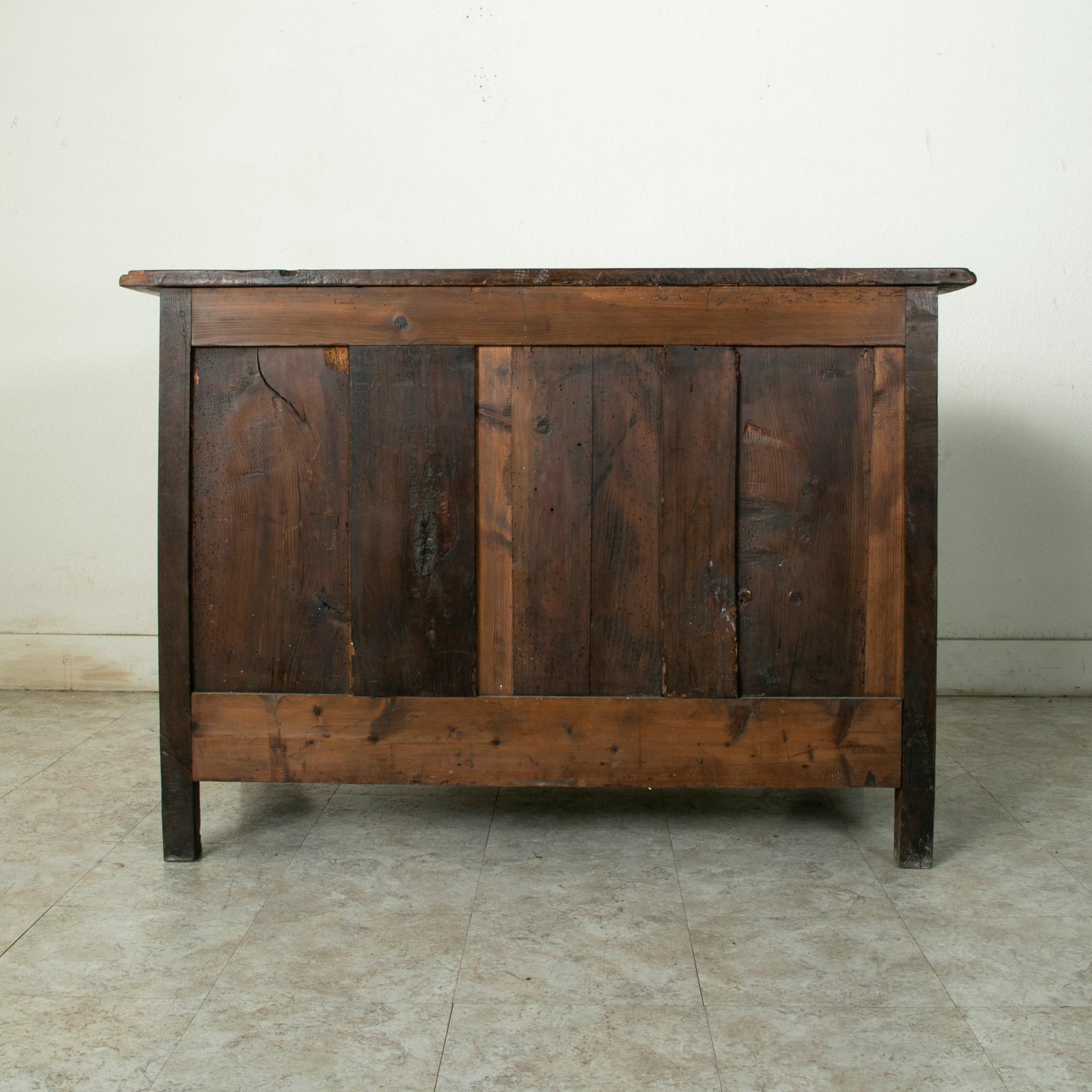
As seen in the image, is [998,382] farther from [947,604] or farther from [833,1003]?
[833,1003]

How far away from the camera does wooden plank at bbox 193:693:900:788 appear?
1691 millimetres

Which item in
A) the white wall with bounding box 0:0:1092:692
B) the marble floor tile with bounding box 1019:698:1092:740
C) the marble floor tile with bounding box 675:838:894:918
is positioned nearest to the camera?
the marble floor tile with bounding box 675:838:894:918

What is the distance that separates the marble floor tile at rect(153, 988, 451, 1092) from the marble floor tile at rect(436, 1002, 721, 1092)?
32 millimetres

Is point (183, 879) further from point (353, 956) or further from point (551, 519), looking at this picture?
point (551, 519)

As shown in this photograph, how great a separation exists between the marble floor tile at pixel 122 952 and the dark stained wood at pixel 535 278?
91cm

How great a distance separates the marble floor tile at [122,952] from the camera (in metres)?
1.33

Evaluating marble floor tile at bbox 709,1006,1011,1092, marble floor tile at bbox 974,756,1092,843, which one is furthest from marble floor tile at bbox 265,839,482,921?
marble floor tile at bbox 974,756,1092,843

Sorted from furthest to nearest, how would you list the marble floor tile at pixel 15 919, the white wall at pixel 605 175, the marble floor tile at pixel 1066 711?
the white wall at pixel 605 175
the marble floor tile at pixel 1066 711
the marble floor tile at pixel 15 919

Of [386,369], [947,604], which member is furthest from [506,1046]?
[947,604]

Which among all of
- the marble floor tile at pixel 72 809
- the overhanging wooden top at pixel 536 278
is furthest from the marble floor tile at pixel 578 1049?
the overhanging wooden top at pixel 536 278

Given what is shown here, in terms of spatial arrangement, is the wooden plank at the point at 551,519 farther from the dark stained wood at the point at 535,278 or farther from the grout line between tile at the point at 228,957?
the grout line between tile at the point at 228,957

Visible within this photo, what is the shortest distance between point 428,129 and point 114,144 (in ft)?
2.59

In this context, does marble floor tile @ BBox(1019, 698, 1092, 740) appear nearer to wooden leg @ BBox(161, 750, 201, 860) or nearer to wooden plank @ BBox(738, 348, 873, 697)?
wooden plank @ BBox(738, 348, 873, 697)

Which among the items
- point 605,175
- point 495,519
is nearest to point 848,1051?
point 495,519
